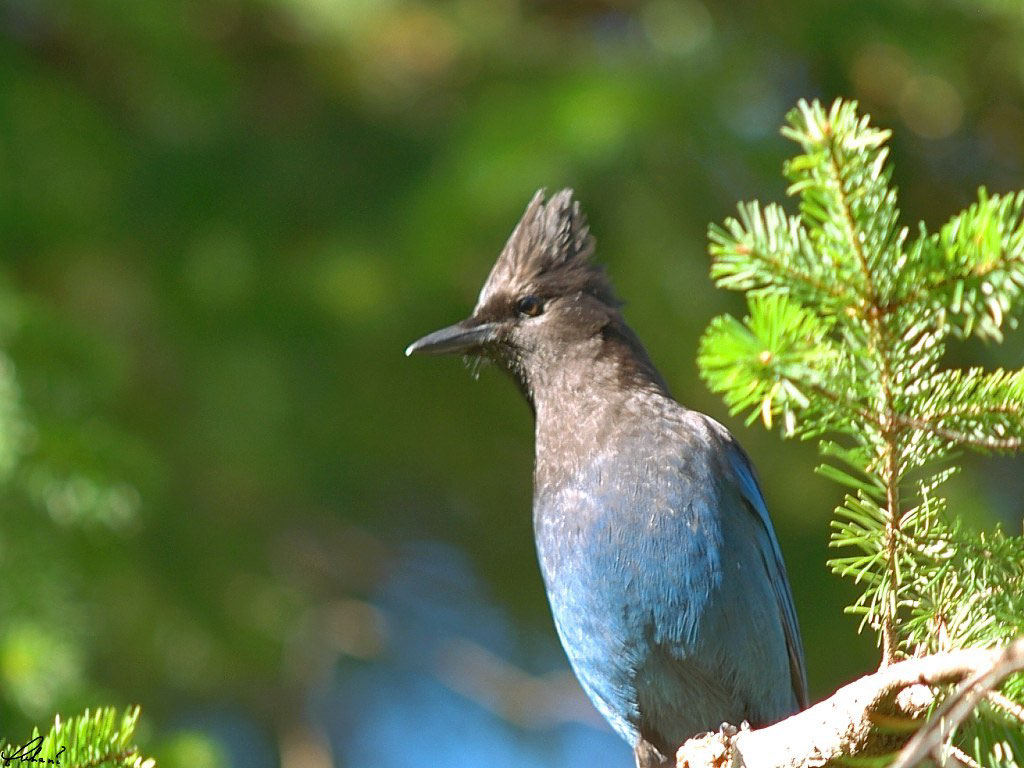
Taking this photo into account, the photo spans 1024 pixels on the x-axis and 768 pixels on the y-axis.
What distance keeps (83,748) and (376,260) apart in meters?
3.52

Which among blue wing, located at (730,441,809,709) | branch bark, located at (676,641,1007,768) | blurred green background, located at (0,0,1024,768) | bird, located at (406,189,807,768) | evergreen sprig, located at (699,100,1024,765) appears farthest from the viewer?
blurred green background, located at (0,0,1024,768)

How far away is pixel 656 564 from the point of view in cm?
318

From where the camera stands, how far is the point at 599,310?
3949 mm

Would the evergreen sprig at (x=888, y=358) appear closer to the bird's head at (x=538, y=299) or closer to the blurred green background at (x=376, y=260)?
the bird's head at (x=538, y=299)

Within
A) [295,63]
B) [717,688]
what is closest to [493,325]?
[717,688]

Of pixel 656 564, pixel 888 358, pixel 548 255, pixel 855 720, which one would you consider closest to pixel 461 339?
pixel 548 255

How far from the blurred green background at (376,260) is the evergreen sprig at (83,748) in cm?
256

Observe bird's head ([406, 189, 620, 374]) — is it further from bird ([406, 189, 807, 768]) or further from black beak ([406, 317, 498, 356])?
bird ([406, 189, 807, 768])

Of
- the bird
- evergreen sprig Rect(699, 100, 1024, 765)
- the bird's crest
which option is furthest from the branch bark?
the bird's crest

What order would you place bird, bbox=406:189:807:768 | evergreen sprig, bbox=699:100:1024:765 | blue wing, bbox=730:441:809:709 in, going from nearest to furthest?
evergreen sprig, bbox=699:100:1024:765 → bird, bbox=406:189:807:768 → blue wing, bbox=730:441:809:709

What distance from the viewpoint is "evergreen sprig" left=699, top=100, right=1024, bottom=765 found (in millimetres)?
2010

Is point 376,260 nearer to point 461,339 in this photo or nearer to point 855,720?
point 461,339

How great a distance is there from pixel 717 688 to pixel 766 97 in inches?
114

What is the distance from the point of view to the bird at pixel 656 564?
3.18 meters
